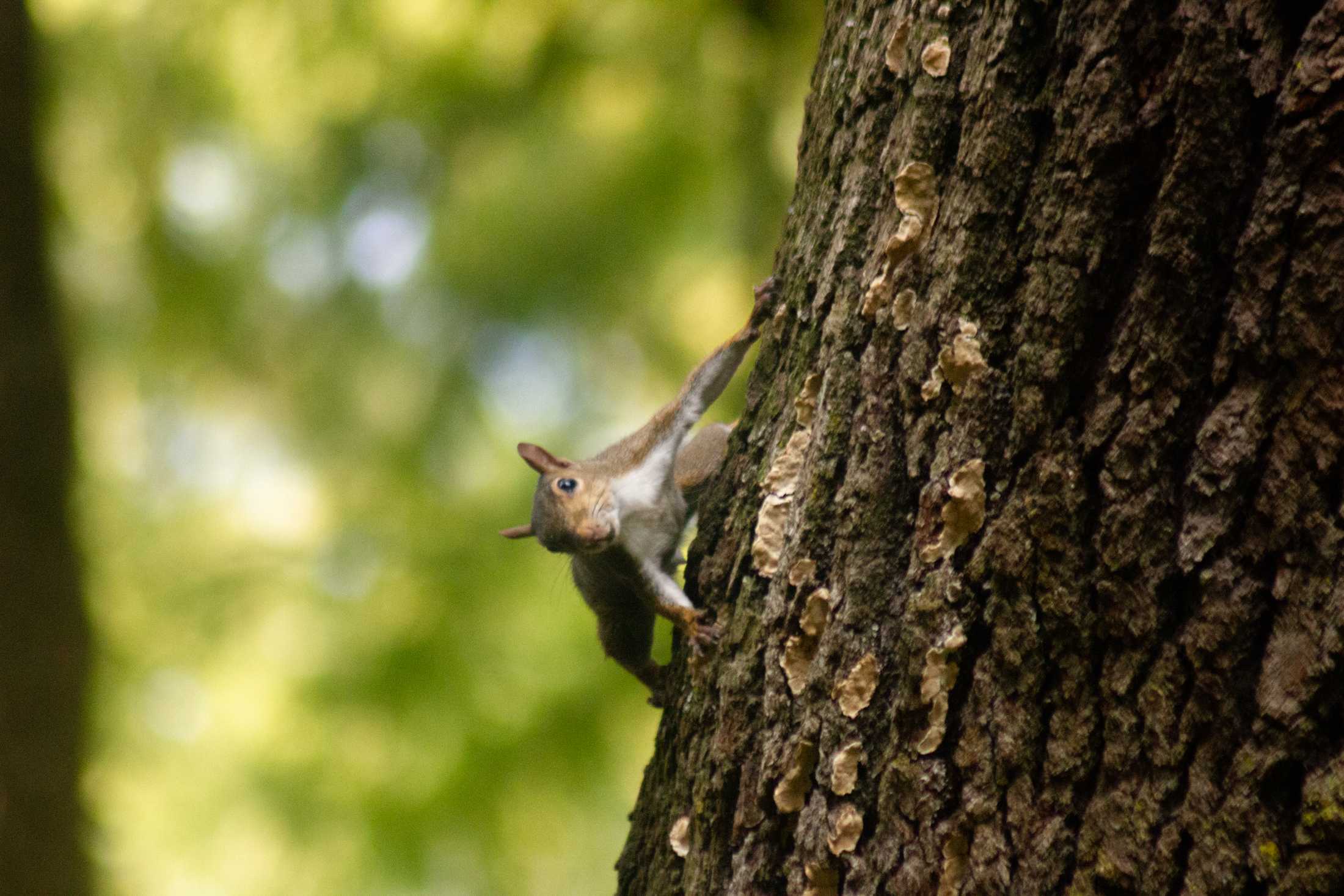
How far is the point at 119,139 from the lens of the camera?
528 cm

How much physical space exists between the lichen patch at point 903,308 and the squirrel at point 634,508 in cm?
115

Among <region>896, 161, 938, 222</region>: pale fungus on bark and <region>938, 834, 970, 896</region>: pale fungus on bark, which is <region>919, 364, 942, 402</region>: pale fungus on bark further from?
Result: <region>938, 834, 970, 896</region>: pale fungus on bark

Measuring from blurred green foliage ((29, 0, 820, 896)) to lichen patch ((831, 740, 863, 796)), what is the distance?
8.90 feet

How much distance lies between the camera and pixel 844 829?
60.8 inches

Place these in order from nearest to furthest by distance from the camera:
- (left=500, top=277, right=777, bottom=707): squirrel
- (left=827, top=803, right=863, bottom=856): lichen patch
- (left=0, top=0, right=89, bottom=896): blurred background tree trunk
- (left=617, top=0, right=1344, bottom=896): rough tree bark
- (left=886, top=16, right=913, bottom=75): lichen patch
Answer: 1. (left=617, top=0, right=1344, bottom=896): rough tree bark
2. (left=827, top=803, right=863, bottom=856): lichen patch
3. (left=886, top=16, right=913, bottom=75): lichen patch
4. (left=500, top=277, right=777, bottom=707): squirrel
5. (left=0, top=0, right=89, bottom=896): blurred background tree trunk

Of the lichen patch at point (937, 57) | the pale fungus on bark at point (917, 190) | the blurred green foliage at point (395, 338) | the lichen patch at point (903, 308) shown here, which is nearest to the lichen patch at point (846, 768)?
the lichen patch at point (903, 308)

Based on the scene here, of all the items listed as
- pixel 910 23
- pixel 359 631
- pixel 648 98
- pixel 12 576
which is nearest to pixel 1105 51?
pixel 910 23

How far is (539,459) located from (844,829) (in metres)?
2.02

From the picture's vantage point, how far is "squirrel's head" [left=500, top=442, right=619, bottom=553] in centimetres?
303

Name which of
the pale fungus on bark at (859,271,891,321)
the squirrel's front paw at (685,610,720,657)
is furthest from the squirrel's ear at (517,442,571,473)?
A: the pale fungus on bark at (859,271,891,321)

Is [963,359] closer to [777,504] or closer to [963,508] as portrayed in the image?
[963,508]

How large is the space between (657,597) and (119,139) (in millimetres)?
4248

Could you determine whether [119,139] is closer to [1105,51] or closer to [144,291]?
[144,291]

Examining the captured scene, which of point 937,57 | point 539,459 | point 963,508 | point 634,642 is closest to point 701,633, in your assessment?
point 963,508
